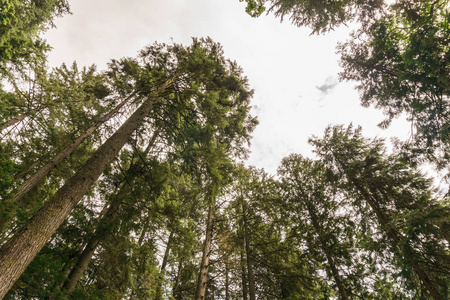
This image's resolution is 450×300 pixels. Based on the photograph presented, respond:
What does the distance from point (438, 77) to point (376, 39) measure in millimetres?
3604

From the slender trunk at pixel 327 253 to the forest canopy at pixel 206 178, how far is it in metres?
0.06

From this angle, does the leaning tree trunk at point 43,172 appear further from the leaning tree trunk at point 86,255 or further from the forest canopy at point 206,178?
the leaning tree trunk at point 86,255

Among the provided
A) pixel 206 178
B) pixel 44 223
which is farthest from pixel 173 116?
pixel 44 223

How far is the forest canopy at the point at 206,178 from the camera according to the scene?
583cm

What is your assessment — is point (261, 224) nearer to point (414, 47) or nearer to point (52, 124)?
point (414, 47)

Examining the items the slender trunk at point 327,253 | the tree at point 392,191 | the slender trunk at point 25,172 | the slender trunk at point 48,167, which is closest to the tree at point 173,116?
the slender trunk at point 48,167

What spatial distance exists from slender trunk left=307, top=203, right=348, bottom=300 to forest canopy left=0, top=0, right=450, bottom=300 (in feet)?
0.19

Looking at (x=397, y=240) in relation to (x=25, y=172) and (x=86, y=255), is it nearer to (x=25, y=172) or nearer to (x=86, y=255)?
(x=86, y=255)

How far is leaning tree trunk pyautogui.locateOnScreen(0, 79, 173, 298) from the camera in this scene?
2564mm

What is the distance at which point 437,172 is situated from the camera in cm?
831

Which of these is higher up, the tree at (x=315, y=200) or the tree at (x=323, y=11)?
the tree at (x=323, y=11)

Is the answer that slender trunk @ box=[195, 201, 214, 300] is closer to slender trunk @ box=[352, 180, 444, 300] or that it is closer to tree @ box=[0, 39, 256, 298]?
tree @ box=[0, 39, 256, 298]

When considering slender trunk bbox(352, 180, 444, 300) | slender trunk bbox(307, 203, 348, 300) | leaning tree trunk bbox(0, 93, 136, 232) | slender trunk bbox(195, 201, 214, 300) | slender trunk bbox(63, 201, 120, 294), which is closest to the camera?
slender trunk bbox(63, 201, 120, 294)

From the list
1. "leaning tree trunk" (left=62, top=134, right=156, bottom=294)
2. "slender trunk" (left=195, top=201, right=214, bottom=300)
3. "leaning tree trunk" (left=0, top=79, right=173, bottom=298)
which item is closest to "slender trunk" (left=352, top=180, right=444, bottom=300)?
"slender trunk" (left=195, top=201, right=214, bottom=300)
